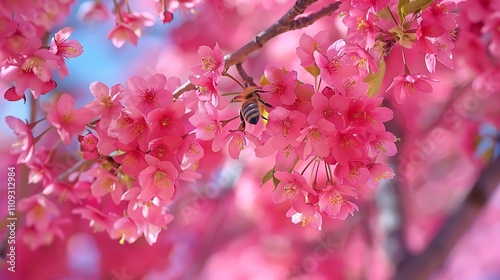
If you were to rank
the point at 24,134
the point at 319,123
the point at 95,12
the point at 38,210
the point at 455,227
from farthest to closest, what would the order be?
the point at 455,227 → the point at 95,12 → the point at 38,210 → the point at 24,134 → the point at 319,123

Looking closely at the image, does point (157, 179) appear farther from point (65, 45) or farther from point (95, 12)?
point (95, 12)

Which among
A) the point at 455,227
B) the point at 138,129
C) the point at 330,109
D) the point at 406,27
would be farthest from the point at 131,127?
the point at 455,227

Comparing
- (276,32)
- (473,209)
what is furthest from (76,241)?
(276,32)

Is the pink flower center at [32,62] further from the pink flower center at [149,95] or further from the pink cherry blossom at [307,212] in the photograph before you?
the pink cherry blossom at [307,212]

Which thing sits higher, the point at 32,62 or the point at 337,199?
the point at 32,62

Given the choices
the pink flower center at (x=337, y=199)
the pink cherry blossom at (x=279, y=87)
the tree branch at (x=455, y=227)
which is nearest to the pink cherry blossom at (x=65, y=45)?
the pink cherry blossom at (x=279, y=87)

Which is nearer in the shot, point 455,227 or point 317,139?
→ point 317,139

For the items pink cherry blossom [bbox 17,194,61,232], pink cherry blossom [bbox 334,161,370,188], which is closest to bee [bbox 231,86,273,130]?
pink cherry blossom [bbox 334,161,370,188]
